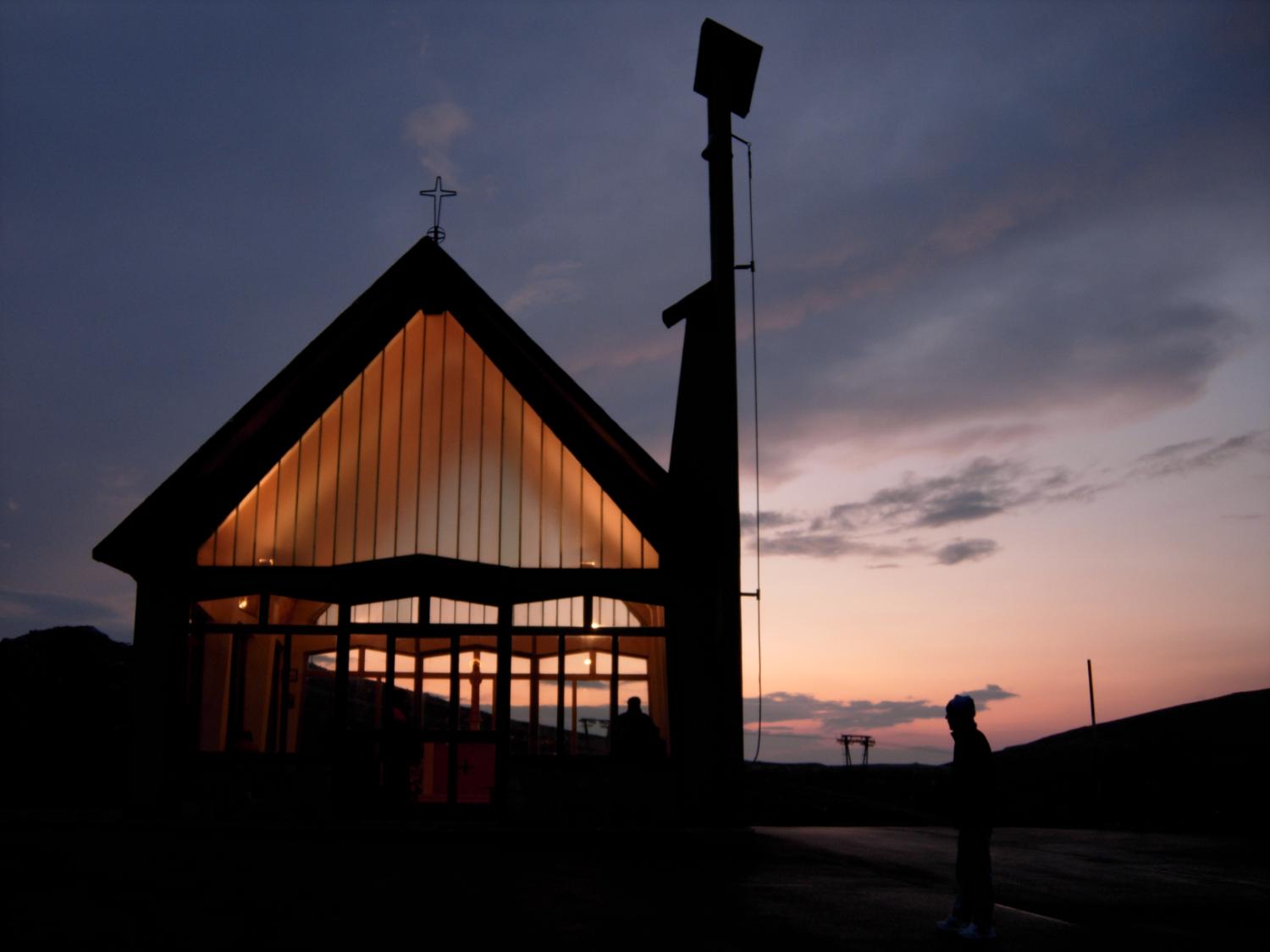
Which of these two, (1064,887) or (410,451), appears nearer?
(1064,887)

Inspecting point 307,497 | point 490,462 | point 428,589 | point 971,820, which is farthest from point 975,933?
point 307,497

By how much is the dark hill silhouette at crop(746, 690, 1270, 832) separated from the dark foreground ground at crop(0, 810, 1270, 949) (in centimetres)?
702

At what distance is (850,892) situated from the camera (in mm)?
9234

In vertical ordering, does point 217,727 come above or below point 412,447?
below

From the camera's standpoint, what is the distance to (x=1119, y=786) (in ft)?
152

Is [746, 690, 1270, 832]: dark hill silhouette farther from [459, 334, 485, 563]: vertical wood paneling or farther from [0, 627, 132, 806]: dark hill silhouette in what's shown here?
[0, 627, 132, 806]: dark hill silhouette

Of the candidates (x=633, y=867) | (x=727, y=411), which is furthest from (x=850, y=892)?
(x=727, y=411)

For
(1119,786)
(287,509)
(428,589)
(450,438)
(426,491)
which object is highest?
(450,438)

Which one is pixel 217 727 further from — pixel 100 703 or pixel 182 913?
pixel 100 703

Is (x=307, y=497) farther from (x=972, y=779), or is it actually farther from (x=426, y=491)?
(x=972, y=779)

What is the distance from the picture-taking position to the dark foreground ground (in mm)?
6859

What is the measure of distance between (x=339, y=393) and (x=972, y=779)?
37.6 feet

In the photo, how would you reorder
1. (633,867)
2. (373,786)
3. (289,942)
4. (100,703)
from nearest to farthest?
(289,942) < (633,867) < (373,786) < (100,703)

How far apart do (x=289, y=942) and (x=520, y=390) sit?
35.4 feet
